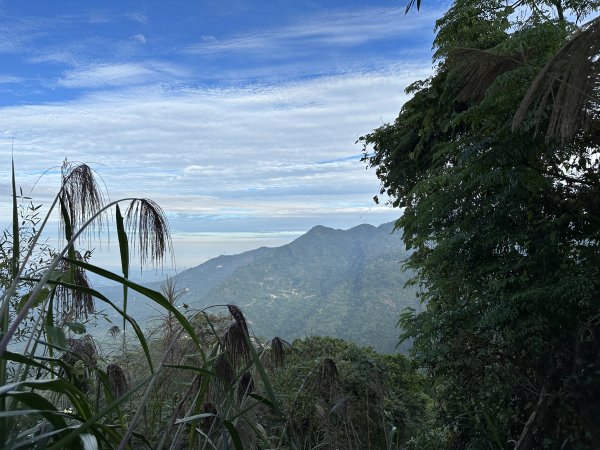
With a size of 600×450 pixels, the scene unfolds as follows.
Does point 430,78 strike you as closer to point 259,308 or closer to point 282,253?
point 259,308

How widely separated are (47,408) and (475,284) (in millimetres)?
3770

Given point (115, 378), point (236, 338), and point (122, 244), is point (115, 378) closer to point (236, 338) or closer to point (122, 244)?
point (236, 338)

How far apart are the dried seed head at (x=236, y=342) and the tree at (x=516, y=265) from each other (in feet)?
7.48

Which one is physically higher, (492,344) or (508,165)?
(508,165)

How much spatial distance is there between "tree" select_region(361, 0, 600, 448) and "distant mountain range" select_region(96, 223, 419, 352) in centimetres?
3127

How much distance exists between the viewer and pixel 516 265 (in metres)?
3.58

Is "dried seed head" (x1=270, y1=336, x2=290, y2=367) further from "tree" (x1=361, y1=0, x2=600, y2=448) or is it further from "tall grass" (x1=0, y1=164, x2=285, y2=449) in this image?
"tree" (x1=361, y1=0, x2=600, y2=448)

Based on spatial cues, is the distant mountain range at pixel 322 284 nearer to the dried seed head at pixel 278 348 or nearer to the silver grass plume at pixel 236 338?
the dried seed head at pixel 278 348

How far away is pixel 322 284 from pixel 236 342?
12795 cm

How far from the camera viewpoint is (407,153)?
7.05m

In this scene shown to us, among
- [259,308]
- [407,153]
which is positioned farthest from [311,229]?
[407,153]

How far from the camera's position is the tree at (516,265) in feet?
10.6

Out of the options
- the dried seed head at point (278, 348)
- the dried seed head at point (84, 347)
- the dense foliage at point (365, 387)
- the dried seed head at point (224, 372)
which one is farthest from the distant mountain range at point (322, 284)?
→ the dried seed head at point (224, 372)

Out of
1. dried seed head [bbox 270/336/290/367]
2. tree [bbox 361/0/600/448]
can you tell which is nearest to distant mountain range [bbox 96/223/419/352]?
tree [bbox 361/0/600/448]
